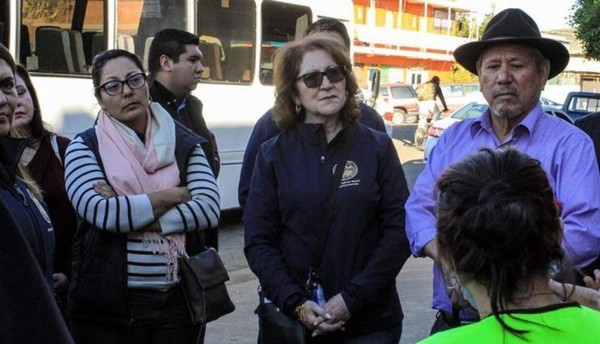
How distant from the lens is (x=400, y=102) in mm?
41031

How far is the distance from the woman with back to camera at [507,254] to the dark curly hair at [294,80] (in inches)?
79.7

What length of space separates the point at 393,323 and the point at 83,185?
148cm

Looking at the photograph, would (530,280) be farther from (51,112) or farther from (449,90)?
(449,90)

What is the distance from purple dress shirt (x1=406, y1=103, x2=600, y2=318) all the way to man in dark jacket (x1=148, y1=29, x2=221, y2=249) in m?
2.31

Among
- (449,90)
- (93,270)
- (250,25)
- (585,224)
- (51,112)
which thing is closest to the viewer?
(585,224)

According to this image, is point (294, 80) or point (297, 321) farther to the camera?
point (294, 80)

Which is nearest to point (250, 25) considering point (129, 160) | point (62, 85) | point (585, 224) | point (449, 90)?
point (62, 85)

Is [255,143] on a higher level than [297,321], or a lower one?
higher

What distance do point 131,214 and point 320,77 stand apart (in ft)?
3.39

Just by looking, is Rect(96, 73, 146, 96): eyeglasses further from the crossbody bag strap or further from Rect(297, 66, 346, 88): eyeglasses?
the crossbody bag strap

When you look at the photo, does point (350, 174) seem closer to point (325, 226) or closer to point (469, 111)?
point (325, 226)

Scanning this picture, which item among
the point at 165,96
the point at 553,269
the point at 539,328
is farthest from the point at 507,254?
the point at 165,96

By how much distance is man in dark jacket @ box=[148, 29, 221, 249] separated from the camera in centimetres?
557

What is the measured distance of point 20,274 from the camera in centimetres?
170
